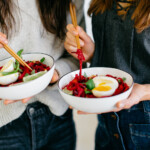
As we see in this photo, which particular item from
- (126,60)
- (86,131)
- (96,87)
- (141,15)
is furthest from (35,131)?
(86,131)

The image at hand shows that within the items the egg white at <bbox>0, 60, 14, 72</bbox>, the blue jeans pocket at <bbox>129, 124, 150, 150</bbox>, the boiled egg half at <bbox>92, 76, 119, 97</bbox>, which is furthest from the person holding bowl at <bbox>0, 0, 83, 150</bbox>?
the blue jeans pocket at <bbox>129, 124, 150, 150</bbox>

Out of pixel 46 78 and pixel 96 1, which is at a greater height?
pixel 96 1

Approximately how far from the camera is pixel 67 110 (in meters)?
1.16

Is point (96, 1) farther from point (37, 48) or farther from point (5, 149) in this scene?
point (5, 149)

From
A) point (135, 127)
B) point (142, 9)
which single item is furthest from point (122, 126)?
point (142, 9)

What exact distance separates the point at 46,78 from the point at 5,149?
1.65ft

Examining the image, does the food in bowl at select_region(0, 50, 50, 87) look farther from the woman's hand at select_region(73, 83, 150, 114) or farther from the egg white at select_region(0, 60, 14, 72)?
the woman's hand at select_region(73, 83, 150, 114)

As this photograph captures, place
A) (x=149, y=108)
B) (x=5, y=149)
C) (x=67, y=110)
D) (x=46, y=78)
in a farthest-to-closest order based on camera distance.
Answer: (x=67, y=110) → (x=5, y=149) → (x=149, y=108) → (x=46, y=78)

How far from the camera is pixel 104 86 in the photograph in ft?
2.43

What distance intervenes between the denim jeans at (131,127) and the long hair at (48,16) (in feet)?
1.75

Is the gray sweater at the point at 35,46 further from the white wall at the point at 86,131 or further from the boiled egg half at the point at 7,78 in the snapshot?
the white wall at the point at 86,131

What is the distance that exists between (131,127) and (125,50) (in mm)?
372

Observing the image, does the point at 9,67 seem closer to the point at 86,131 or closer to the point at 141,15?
the point at 141,15

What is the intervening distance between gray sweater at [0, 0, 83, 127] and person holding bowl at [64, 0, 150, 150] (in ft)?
0.37
